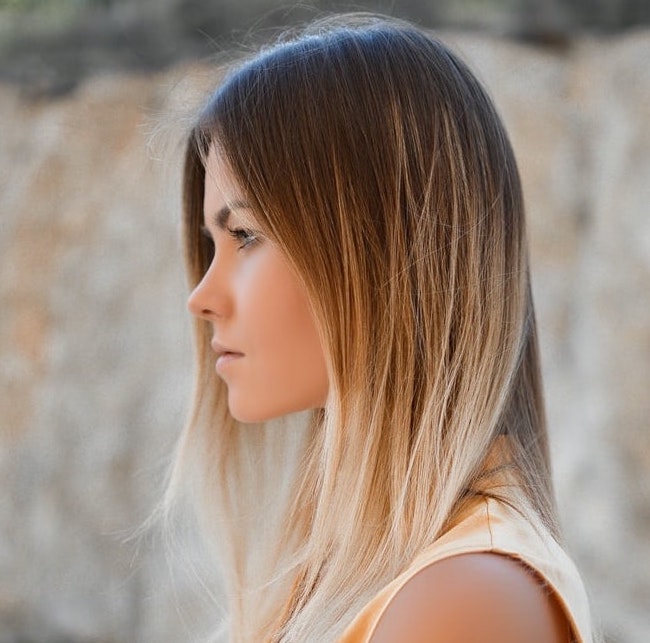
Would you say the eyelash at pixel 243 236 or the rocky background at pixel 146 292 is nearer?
the eyelash at pixel 243 236

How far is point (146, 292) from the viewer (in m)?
3.58

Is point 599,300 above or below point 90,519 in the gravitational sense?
above

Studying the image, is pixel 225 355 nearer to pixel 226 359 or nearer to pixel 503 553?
pixel 226 359

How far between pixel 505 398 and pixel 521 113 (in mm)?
2496

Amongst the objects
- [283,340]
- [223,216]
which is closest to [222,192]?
[223,216]

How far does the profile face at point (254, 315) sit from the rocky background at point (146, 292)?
2.02 meters

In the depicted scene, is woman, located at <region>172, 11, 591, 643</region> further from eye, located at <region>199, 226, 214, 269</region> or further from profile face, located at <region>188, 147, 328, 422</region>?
eye, located at <region>199, 226, 214, 269</region>

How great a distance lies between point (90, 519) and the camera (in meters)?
3.48

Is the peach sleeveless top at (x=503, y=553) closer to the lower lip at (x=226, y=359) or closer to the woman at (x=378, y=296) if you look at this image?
the woman at (x=378, y=296)

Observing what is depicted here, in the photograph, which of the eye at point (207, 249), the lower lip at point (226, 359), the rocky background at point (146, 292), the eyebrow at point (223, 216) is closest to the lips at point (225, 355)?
the lower lip at point (226, 359)

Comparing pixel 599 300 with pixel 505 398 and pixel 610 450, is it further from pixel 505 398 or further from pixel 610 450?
pixel 505 398

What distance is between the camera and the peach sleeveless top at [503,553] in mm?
772

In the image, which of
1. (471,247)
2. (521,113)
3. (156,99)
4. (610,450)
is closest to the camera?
(471,247)

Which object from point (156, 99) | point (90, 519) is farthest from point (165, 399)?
point (156, 99)
